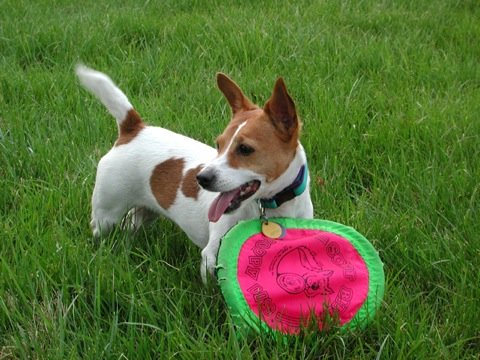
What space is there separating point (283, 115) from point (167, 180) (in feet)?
2.71

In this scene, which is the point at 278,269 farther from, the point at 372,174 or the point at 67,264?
the point at 372,174

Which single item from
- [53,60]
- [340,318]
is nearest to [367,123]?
[340,318]

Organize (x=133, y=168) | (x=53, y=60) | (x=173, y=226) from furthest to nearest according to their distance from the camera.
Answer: (x=53, y=60) → (x=173, y=226) → (x=133, y=168)

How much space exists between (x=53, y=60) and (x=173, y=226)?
2.72 meters

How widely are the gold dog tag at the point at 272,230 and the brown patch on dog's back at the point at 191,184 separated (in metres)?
0.52

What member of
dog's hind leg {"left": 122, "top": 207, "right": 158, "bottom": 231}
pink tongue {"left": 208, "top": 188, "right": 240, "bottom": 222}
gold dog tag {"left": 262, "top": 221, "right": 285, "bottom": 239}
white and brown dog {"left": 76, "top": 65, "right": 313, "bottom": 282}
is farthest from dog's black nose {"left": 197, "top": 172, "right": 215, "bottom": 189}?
dog's hind leg {"left": 122, "top": 207, "right": 158, "bottom": 231}

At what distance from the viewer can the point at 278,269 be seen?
118 inches

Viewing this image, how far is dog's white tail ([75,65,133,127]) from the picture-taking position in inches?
143

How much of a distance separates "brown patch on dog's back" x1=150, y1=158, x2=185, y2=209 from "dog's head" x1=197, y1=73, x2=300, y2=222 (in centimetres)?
48

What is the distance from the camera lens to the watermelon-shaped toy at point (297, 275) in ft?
Result: 9.04

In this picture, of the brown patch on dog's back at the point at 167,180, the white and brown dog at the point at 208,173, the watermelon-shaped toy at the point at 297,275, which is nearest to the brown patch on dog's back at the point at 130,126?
the white and brown dog at the point at 208,173

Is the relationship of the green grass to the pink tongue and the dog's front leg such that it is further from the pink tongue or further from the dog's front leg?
the pink tongue

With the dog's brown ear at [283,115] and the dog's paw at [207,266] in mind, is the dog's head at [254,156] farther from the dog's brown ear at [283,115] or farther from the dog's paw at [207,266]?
the dog's paw at [207,266]

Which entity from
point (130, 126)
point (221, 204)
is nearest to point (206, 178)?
point (221, 204)
